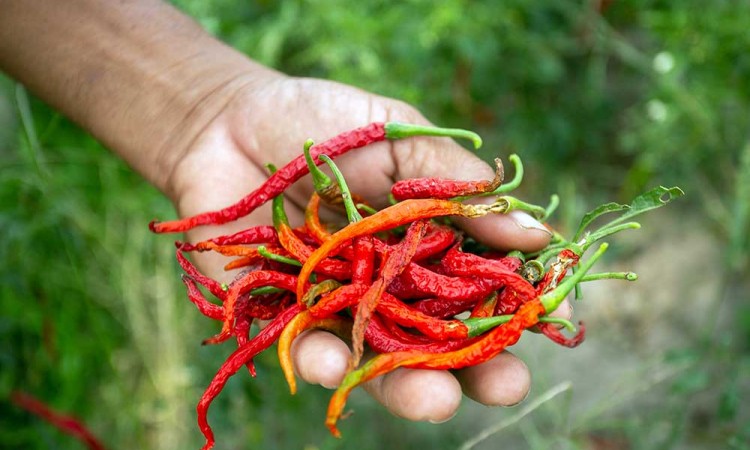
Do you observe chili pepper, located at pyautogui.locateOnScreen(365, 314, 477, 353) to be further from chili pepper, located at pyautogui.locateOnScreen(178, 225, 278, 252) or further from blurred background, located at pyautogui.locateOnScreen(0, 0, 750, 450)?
blurred background, located at pyautogui.locateOnScreen(0, 0, 750, 450)

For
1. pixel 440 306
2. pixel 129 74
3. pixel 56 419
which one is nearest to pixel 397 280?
pixel 440 306

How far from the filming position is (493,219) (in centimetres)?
242

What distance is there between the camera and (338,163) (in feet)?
9.20

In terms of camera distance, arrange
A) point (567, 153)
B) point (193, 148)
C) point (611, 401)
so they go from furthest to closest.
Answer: point (567, 153) → point (611, 401) → point (193, 148)

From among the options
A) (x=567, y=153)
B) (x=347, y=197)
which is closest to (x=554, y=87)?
(x=567, y=153)

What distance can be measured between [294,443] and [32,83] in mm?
2388

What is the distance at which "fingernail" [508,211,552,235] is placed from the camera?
235cm

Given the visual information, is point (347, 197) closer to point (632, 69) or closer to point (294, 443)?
point (294, 443)

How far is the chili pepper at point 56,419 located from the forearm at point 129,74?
1.32 metres

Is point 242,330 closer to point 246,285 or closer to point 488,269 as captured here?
point 246,285

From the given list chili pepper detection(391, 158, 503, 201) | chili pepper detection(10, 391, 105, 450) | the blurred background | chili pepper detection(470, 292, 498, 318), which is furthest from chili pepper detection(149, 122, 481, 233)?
chili pepper detection(10, 391, 105, 450)

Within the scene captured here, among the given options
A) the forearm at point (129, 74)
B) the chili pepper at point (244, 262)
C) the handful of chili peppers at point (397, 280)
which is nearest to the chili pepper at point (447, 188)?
the handful of chili peppers at point (397, 280)

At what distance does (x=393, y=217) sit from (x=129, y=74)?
1601 mm

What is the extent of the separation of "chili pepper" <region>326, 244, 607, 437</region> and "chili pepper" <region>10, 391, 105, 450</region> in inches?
77.8
